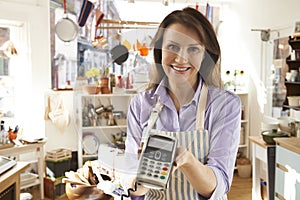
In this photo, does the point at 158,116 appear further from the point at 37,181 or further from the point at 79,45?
the point at 37,181

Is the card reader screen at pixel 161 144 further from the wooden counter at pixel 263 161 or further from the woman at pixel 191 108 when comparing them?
the wooden counter at pixel 263 161

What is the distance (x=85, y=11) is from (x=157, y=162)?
27cm

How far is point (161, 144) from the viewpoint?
0.43 meters

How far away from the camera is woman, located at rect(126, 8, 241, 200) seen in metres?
0.43

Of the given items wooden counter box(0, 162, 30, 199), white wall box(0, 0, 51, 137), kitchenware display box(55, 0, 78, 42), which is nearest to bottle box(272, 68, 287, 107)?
white wall box(0, 0, 51, 137)

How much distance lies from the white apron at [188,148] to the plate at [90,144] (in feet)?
0.31

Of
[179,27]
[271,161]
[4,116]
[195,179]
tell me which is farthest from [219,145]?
[4,116]

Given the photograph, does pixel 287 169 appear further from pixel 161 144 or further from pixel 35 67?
pixel 35 67

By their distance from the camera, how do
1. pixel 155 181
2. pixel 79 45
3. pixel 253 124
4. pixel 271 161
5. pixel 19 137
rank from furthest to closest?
1. pixel 253 124
2. pixel 19 137
3. pixel 271 161
4. pixel 79 45
5. pixel 155 181

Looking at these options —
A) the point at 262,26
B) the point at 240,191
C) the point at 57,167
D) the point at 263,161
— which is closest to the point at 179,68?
the point at 263,161

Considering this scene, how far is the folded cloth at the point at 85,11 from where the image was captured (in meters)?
0.52

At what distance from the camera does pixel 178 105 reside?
481 millimetres

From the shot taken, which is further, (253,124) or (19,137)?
(253,124)

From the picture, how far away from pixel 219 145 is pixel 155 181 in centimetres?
14
